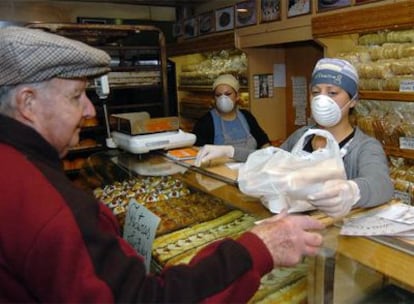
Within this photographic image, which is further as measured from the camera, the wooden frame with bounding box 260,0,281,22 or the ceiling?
the ceiling

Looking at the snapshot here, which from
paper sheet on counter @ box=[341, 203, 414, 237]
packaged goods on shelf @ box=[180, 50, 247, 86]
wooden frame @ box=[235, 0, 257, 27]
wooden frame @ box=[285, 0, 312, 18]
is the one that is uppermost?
wooden frame @ box=[235, 0, 257, 27]

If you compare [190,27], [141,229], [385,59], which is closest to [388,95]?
[385,59]

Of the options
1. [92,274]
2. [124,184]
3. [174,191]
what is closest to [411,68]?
[174,191]

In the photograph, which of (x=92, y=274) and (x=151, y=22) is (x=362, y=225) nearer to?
(x=92, y=274)

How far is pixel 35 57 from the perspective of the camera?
2.40 ft

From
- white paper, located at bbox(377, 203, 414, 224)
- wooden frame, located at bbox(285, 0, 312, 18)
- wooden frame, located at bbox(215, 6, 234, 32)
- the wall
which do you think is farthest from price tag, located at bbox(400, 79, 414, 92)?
the wall

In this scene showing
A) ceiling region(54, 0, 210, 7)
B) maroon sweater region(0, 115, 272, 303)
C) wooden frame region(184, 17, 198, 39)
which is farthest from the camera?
ceiling region(54, 0, 210, 7)

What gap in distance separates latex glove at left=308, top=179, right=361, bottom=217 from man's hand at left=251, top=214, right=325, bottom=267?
0.17 m

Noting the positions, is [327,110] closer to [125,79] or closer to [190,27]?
[125,79]

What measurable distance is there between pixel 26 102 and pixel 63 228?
0.29 m

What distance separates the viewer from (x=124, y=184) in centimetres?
217

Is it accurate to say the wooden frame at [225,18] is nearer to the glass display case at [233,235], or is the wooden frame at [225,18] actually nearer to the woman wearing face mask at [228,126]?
the woman wearing face mask at [228,126]

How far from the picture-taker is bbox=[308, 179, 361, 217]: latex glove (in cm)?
106

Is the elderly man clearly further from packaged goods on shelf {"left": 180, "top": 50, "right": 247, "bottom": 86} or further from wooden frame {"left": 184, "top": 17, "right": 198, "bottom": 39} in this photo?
wooden frame {"left": 184, "top": 17, "right": 198, "bottom": 39}
